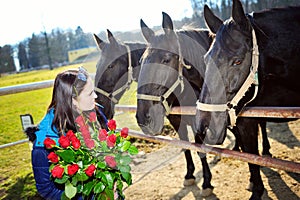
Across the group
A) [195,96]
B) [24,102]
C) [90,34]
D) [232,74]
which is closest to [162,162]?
[195,96]

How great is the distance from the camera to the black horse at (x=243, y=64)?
5.96ft

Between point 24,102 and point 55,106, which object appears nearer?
point 55,106

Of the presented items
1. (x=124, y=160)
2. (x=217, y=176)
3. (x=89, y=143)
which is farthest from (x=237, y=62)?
(x=217, y=176)

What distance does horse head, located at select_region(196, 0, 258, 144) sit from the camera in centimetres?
181

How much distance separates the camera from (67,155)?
1323 mm

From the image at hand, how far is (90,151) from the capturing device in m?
1.43

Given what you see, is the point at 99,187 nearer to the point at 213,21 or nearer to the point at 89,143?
the point at 89,143

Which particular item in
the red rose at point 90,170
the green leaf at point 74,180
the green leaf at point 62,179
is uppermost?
the red rose at point 90,170

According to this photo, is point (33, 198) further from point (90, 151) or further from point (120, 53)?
point (90, 151)

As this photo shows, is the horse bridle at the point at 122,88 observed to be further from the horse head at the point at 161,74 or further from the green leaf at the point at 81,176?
the green leaf at the point at 81,176

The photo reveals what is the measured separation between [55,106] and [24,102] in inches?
495

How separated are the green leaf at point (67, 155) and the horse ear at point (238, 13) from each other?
57.4 inches

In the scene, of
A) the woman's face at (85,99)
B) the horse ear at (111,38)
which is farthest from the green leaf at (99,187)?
the horse ear at (111,38)

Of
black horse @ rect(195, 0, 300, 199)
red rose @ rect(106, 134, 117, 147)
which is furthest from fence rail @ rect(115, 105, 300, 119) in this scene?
red rose @ rect(106, 134, 117, 147)
